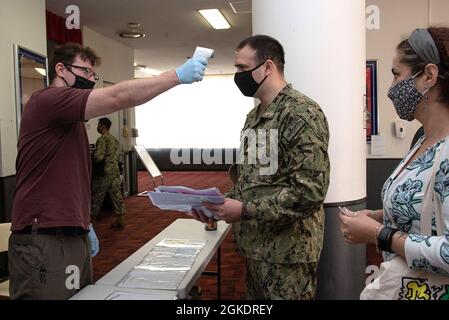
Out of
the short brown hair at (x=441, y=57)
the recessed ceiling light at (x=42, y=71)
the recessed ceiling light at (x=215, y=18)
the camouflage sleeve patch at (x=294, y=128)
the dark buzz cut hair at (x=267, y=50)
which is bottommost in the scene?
the camouflage sleeve patch at (x=294, y=128)

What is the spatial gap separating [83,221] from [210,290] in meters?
1.88

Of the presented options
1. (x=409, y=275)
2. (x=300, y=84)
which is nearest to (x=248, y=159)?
(x=409, y=275)

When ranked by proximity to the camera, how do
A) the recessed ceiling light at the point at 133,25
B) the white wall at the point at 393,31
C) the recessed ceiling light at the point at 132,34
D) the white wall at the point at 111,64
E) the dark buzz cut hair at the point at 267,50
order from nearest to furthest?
the dark buzz cut hair at the point at 267,50, the white wall at the point at 393,31, the recessed ceiling light at the point at 133,25, the white wall at the point at 111,64, the recessed ceiling light at the point at 132,34

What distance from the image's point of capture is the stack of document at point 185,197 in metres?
1.50

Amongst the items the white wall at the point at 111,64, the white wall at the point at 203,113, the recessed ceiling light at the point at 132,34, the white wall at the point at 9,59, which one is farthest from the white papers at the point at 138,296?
the white wall at the point at 203,113

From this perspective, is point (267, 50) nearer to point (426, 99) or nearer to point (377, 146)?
point (426, 99)

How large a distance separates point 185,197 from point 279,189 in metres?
0.35

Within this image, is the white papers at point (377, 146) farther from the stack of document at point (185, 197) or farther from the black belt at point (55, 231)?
the black belt at point (55, 231)

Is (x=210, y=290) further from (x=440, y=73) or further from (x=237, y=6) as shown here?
(x=237, y=6)

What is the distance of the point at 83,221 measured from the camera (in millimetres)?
1698

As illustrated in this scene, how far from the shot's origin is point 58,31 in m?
5.62

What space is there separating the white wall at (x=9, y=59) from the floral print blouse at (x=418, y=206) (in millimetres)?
3401

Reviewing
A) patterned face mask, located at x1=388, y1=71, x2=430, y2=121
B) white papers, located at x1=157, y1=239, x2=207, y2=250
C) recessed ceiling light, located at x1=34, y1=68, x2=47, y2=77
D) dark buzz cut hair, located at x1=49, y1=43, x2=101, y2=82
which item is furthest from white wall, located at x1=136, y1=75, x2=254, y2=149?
patterned face mask, located at x1=388, y1=71, x2=430, y2=121

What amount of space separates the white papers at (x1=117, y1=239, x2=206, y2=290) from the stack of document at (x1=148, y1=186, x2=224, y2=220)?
302 mm
